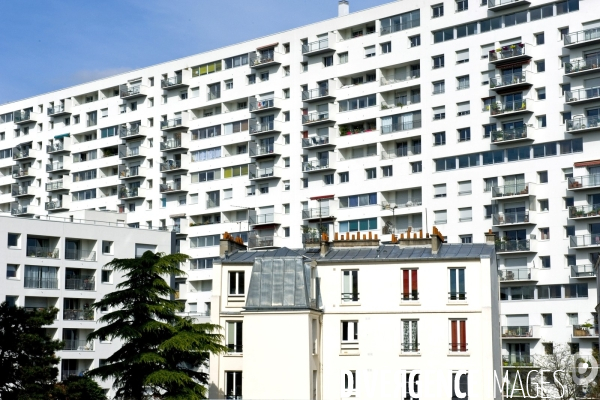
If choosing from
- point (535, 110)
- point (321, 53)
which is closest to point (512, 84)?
point (535, 110)

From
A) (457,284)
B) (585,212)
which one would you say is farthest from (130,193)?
(457,284)

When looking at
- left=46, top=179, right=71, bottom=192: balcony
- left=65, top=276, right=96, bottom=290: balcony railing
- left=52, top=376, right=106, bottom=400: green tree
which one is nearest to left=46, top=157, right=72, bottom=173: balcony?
left=46, top=179, right=71, bottom=192: balcony

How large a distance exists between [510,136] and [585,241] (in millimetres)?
12174

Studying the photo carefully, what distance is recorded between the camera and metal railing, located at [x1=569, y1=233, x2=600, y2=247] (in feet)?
287

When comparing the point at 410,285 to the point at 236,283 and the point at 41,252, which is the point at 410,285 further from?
the point at 41,252

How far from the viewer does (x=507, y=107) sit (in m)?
94.4

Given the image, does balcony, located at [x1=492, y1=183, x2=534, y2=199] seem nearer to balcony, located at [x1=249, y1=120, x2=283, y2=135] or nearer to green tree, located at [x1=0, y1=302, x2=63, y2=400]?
balcony, located at [x1=249, y1=120, x2=283, y2=135]

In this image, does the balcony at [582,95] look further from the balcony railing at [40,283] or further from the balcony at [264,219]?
the balcony railing at [40,283]

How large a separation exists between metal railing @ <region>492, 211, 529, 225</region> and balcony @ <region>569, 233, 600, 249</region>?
4.72 metres

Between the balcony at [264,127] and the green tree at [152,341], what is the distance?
187 feet

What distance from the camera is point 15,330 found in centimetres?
5881

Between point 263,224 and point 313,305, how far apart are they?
51093 mm

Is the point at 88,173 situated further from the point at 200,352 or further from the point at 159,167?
the point at 200,352

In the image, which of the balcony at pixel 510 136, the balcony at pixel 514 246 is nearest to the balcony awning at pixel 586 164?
the balcony at pixel 510 136
